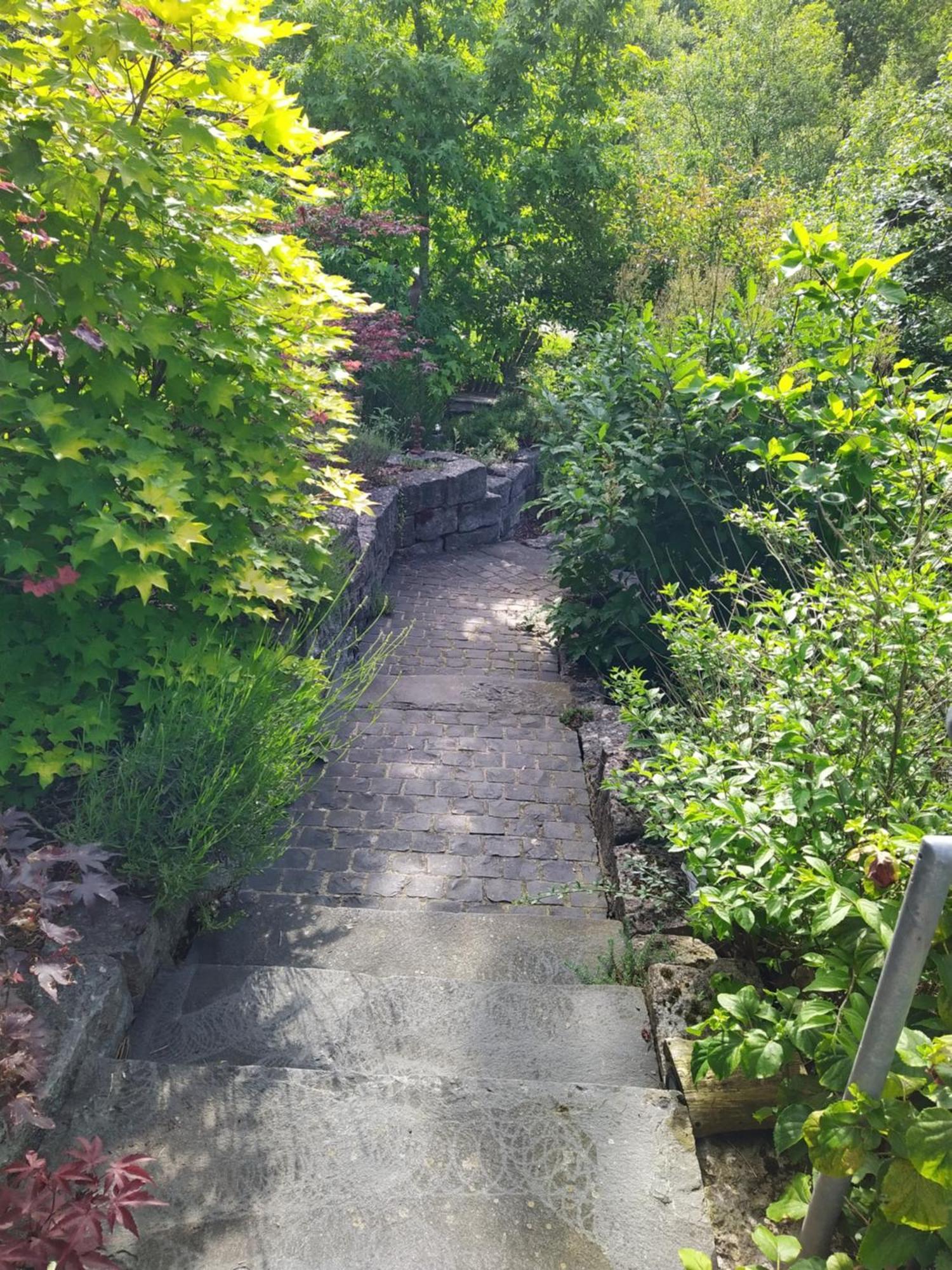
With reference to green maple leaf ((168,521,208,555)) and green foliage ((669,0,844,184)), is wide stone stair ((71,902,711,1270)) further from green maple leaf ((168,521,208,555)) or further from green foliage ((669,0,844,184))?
green foliage ((669,0,844,184))

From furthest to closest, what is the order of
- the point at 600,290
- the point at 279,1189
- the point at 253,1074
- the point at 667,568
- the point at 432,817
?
the point at 600,290
the point at 667,568
the point at 432,817
the point at 253,1074
the point at 279,1189

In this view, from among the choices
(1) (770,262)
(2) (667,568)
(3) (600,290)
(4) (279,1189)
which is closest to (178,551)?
(4) (279,1189)

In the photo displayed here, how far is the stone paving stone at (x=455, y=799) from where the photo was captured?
12.4 ft

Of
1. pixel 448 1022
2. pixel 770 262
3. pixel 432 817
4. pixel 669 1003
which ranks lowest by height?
pixel 432 817

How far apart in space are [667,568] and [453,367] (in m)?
5.32

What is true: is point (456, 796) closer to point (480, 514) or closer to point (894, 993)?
point (894, 993)

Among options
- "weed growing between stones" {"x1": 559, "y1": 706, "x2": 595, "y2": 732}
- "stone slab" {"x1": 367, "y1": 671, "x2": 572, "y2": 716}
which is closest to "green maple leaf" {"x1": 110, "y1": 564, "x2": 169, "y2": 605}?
"stone slab" {"x1": 367, "y1": 671, "x2": 572, "y2": 716}

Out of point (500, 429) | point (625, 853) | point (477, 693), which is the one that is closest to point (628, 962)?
point (625, 853)

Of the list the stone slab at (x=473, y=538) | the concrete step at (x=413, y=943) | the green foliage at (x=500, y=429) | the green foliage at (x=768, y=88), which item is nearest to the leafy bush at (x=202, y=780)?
the concrete step at (x=413, y=943)

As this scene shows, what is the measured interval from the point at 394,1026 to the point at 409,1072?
217mm

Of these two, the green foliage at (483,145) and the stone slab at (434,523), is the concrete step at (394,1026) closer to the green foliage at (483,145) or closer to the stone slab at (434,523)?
the stone slab at (434,523)

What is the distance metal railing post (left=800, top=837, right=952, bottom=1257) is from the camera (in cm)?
118

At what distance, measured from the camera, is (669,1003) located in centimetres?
244

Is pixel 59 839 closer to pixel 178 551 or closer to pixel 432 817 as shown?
pixel 178 551
